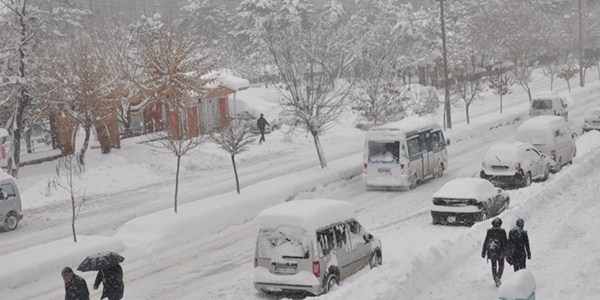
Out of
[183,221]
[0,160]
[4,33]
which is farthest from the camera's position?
[0,160]

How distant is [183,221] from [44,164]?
14633mm

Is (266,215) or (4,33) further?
(4,33)

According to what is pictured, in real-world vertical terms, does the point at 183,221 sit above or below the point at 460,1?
below

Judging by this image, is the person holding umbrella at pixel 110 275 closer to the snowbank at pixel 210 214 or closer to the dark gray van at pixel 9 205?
the snowbank at pixel 210 214

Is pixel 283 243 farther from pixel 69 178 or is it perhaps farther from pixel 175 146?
pixel 69 178

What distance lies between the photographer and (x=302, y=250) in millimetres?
14008

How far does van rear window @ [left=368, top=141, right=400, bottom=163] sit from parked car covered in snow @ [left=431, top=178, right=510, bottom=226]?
17.9 ft

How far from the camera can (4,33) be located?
104 ft

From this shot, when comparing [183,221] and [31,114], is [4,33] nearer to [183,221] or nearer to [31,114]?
[31,114]

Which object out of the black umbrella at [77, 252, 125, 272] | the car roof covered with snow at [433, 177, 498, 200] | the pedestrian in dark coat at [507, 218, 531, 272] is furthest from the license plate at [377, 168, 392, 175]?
the black umbrella at [77, 252, 125, 272]

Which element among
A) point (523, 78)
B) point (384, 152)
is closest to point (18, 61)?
point (384, 152)

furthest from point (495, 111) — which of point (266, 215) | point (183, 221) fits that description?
point (266, 215)

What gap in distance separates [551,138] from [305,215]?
55.1ft

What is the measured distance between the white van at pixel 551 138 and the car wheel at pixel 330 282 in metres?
15.9
